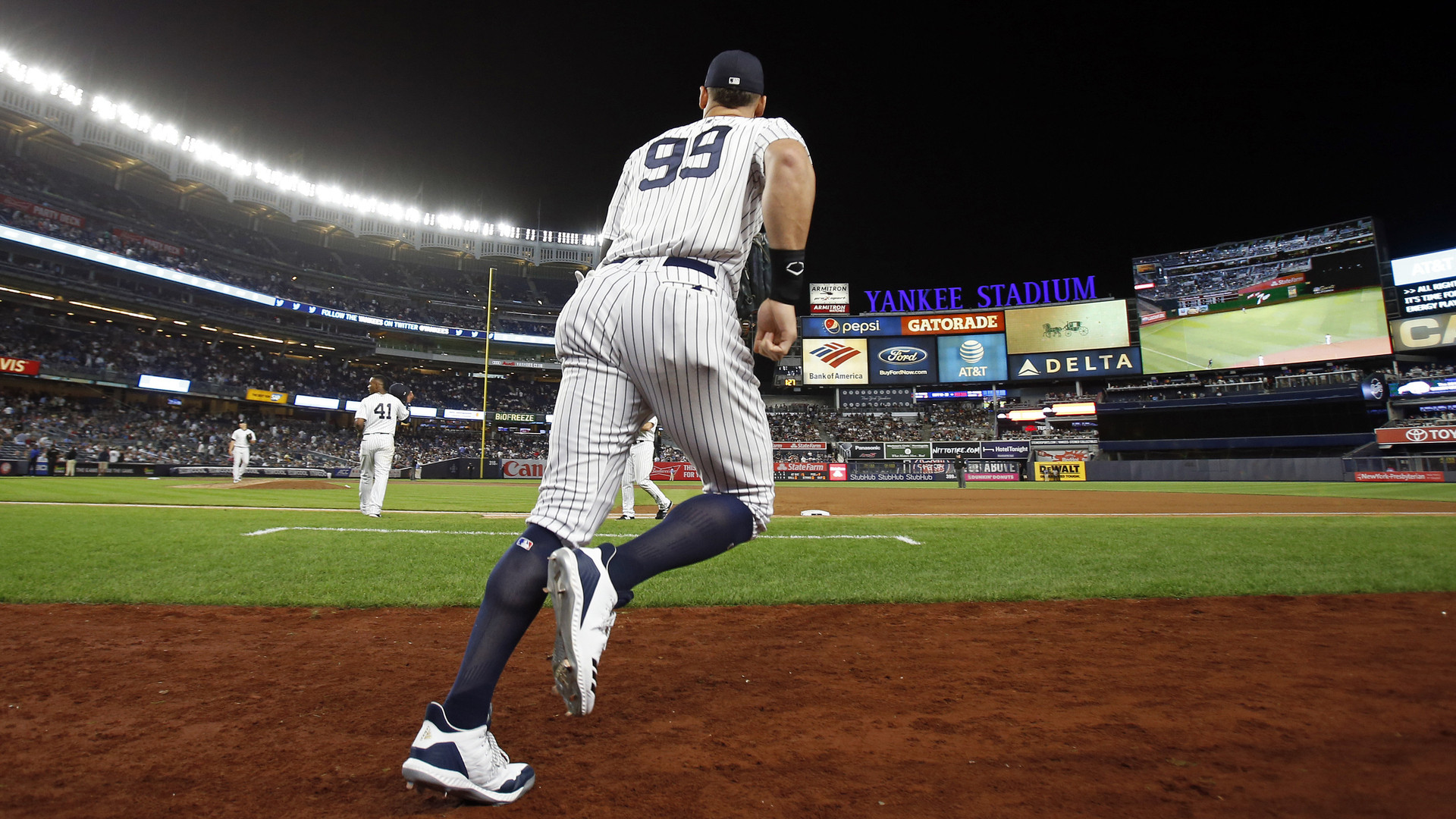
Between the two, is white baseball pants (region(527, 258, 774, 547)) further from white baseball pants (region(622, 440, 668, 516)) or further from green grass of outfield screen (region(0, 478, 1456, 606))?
white baseball pants (region(622, 440, 668, 516))

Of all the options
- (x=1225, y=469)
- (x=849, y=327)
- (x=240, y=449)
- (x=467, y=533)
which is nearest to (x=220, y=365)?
(x=240, y=449)

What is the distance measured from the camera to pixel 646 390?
1.70 meters

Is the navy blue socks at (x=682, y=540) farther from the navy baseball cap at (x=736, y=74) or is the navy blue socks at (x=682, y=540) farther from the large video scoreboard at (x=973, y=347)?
the large video scoreboard at (x=973, y=347)

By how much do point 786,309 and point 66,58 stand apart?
45.8m

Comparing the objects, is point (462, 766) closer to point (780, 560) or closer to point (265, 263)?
point (780, 560)

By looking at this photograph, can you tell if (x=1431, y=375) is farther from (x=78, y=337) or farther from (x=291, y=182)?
(x=78, y=337)

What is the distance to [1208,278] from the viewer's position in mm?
37906

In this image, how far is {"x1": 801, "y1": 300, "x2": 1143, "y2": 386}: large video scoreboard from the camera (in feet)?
133

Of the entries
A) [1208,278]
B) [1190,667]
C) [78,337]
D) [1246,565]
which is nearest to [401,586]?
[1190,667]

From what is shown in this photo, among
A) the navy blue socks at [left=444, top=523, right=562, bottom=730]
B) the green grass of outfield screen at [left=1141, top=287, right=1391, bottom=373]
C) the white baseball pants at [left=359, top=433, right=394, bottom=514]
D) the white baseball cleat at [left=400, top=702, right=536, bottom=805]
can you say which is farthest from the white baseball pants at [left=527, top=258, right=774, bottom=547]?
the green grass of outfield screen at [left=1141, top=287, right=1391, bottom=373]

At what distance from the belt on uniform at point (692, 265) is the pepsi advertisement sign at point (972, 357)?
144ft

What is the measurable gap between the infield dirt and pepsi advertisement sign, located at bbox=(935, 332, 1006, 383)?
41901 millimetres

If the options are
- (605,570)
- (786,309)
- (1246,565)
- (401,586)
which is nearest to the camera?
(605,570)

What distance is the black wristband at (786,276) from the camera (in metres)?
1.80
